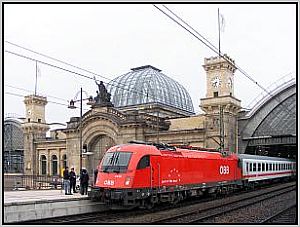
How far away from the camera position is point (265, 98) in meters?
55.7

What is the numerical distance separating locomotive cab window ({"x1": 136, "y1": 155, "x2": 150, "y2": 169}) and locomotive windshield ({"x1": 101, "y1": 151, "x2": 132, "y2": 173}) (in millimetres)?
592

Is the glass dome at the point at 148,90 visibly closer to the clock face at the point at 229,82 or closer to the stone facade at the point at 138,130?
the stone facade at the point at 138,130

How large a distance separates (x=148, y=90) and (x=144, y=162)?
156ft

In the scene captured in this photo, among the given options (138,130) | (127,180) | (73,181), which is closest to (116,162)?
(127,180)

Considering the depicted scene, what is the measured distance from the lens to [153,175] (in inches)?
837

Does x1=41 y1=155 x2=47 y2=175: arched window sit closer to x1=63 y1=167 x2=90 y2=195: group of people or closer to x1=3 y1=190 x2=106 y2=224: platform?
x1=63 y1=167 x2=90 y2=195: group of people

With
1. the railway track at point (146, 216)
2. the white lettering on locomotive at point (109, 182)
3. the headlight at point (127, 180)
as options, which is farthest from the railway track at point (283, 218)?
the white lettering on locomotive at point (109, 182)

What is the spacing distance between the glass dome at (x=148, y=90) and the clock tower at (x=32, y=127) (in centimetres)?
1194

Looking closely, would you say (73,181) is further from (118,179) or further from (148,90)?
(148,90)

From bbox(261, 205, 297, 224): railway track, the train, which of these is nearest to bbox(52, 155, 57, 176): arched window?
the train

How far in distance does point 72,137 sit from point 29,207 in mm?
44696

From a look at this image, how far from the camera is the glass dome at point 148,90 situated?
68500 mm

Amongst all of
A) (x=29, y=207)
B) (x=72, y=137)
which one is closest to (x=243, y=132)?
(x=72, y=137)

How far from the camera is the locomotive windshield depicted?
67.9 ft
